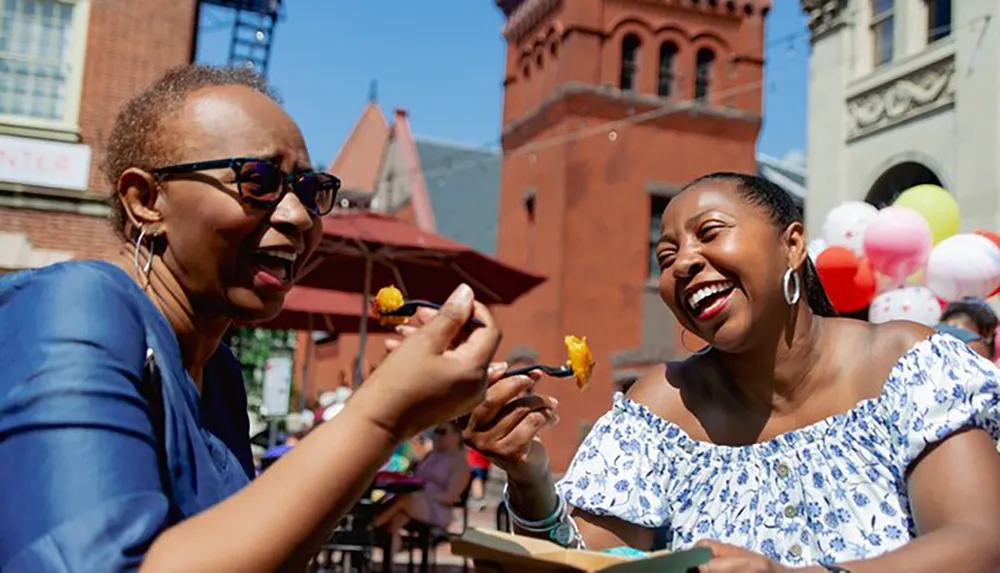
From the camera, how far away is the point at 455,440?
26.2 feet

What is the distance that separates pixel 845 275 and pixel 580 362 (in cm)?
487

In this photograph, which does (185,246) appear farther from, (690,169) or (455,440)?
(690,169)

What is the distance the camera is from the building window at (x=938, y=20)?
12836 mm

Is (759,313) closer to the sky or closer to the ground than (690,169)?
closer to the ground

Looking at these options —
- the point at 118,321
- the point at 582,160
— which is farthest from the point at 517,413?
the point at 582,160

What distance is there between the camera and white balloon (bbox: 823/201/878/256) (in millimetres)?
6906

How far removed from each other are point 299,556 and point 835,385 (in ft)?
4.75

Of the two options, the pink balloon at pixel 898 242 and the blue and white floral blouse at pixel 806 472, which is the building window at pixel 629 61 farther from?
the blue and white floral blouse at pixel 806 472

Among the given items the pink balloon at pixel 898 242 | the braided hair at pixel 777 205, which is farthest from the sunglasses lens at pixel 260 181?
the pink balloon at pixel 898 242

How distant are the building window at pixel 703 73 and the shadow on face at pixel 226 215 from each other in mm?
21074

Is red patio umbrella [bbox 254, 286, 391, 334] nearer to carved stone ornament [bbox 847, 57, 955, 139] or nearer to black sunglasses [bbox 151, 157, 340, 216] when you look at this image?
carved stone ornament [bbox 847, 57, 955, 139]

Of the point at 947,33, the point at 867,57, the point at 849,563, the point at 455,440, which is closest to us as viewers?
the point at 849,563

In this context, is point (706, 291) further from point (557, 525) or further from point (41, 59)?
point (41, 59)

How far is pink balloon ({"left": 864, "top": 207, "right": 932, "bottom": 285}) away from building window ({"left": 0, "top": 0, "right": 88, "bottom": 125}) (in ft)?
32.4
